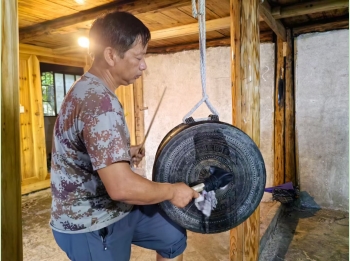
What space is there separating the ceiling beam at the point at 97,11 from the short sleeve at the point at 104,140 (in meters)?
2.07

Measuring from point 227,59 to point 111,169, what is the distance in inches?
153

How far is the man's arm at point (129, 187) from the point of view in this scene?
45.1 inches

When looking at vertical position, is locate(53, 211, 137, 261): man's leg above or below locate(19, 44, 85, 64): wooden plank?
below

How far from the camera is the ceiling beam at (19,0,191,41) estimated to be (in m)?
2.93

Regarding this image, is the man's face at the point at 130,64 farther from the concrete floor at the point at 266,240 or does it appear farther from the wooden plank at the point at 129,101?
the wooden plank at the point at 129,101

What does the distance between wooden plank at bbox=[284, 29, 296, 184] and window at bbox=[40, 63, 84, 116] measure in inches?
185

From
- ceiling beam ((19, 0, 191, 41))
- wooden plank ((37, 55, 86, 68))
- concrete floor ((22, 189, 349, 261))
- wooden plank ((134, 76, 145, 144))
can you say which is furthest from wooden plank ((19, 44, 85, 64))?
concrete floor ((22, 189, 349, 261))

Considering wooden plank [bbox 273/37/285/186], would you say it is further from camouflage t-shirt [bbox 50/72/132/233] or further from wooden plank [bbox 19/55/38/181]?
wooden plank [bbox 19/55/38/181]

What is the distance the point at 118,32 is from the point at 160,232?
1.14 meters

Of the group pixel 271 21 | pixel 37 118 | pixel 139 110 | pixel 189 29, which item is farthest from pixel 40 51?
pixel 271 21

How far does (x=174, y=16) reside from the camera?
3.54 meters

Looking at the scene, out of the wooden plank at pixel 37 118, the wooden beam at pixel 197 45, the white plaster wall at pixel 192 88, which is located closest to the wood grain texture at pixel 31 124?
the wooden plank at pixel 37 118

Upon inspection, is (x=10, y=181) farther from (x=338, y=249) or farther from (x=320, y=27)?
(x=320, y=27)

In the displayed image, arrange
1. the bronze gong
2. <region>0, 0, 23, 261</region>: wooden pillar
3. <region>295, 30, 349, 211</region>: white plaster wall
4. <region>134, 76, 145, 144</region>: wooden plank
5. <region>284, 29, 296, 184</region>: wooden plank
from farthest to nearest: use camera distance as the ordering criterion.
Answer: <region>134, 76, 145, 144</region>: wooden plank < <region>284, 29, 296, 184</region>: wooden plank < <region>295, 30, 349, 211</region>: white plaster wall < the bronze gong < <region>0, 0, 23, 261</region>: wooden pillar
